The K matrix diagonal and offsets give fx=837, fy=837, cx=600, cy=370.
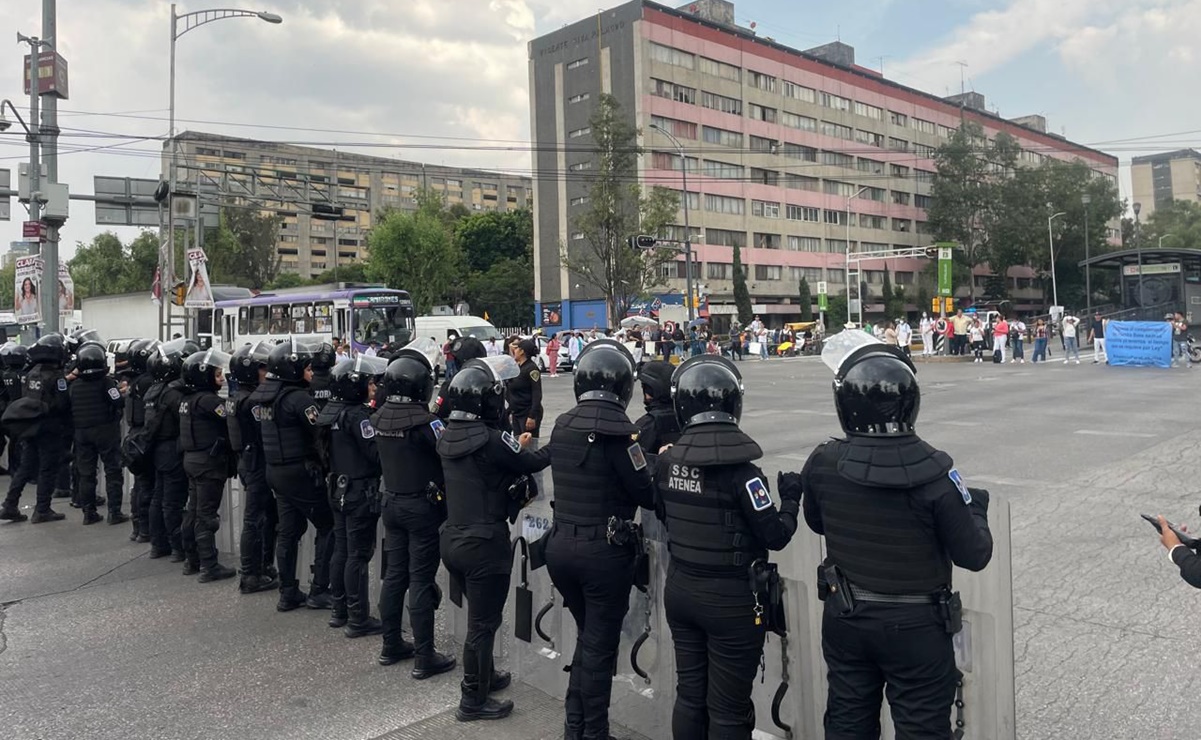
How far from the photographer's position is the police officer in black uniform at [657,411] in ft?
18.8

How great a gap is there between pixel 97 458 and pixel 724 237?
60437 millimetres

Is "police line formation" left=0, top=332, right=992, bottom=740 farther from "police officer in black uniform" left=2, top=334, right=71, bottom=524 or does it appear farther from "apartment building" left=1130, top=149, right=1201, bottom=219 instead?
"apartment building" left=1130, top=149, right=1201, bottom=219

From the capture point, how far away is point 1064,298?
8062 centimetres

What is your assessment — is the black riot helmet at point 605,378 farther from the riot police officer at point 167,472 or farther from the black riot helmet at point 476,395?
the riot police officer at point 167,472

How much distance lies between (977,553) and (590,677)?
1.87m

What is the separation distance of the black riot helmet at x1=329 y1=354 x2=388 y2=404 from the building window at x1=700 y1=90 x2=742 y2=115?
205 feet

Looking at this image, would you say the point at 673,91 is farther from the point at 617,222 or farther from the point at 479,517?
the point at 479,517

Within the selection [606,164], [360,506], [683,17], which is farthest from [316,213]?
[683,17]

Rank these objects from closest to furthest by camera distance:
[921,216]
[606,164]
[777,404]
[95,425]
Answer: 1. [95,425]
2. [777,404]
3. [606,164]
4. [921,216]

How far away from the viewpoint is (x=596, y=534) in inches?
149

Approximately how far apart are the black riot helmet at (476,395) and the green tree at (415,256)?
54.9m

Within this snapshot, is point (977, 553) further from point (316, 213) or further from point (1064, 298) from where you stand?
point (1064, 298)

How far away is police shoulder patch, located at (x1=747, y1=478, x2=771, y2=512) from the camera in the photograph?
3172 mm

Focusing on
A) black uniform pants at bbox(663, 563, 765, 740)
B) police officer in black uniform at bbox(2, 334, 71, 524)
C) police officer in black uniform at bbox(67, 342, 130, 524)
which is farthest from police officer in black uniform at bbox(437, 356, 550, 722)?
police officer in black uniform at bbox(2, 334, 71, 524)
